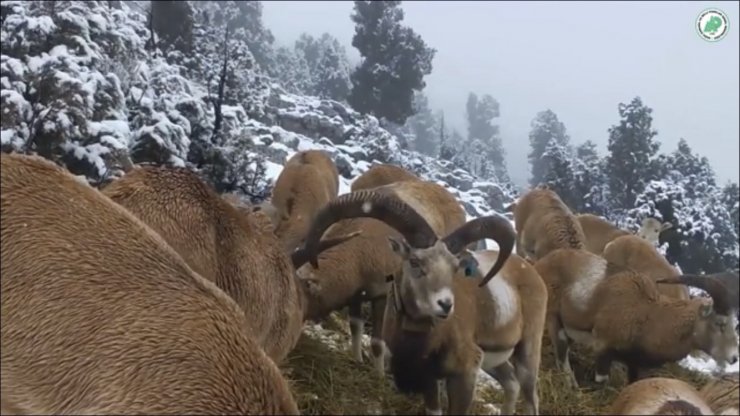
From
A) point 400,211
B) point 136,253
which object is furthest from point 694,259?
point 136,253

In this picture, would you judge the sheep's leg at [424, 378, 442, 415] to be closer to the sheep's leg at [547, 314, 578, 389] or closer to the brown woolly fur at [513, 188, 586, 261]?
the sheep's leg at [547, 314, 578, 389]

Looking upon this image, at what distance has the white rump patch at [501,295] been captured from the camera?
7578mm

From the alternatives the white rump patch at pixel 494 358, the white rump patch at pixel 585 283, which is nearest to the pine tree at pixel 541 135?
the white rump patch at pixel 585 283

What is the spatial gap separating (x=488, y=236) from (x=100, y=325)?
4391mm

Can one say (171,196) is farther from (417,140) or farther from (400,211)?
(417,140)

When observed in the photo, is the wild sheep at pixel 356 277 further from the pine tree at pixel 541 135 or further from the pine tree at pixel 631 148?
the pine tree at pixel 541 135

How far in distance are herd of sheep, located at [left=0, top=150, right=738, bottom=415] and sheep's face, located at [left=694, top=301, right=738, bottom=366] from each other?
0.08 ft

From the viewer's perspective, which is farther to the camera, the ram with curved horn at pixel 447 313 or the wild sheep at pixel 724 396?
the ram with curved horn at pixel 447 313

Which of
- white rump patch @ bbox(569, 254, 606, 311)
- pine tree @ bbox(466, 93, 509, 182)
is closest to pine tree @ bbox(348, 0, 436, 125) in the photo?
pine tree @ bbox(466, 93, 509, 182)

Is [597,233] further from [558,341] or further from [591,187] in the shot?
[591,187]

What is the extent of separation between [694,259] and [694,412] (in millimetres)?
16243

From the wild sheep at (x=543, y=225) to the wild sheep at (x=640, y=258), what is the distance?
0.55 metres

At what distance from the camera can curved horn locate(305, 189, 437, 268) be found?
738 centimetres

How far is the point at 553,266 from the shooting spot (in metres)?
10.6
